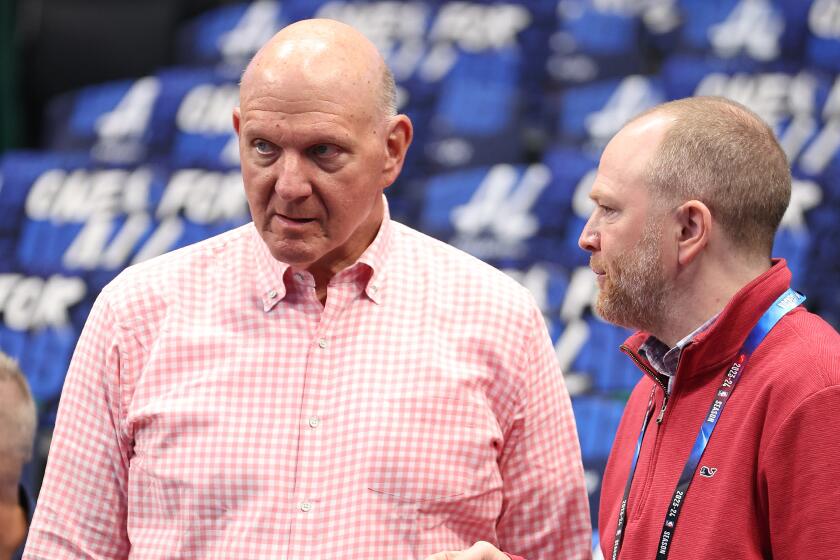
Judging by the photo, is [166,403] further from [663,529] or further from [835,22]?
[835,22]

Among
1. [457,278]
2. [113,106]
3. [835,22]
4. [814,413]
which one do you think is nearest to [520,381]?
[457,278]

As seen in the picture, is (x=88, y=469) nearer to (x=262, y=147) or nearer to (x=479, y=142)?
(x=262, y=147)

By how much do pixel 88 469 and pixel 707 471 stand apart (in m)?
0.98

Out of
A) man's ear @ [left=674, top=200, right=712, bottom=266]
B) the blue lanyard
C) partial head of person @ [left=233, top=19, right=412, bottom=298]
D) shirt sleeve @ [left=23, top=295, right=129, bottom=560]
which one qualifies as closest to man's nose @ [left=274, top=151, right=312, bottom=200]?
partial head of person @ [left=233, top=19, right=412, bottom=298]

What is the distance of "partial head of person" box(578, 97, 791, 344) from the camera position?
2.06 meters

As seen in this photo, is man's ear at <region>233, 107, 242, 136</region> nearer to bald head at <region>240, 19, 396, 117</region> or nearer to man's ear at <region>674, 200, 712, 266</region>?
bald head at <region>240, 19, 396, 117</region>

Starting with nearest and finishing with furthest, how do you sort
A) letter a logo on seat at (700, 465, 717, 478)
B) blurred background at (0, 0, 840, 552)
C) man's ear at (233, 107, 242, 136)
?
letter a logo on seat at (700, 465, 717, 478)
man's ear at (233, 107, 242, 136)
blurred background at (0, 0, 840, 552)

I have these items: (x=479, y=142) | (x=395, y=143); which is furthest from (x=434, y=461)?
(x=479, y=142)

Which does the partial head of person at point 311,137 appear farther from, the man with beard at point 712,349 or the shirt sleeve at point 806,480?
the shirt sleeve at point 806,480

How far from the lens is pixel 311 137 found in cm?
210

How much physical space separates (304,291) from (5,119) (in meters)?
5.41

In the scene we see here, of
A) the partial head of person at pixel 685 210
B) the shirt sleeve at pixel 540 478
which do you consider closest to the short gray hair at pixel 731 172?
the partial head of person at pixel 685 210

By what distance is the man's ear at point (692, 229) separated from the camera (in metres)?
2.06

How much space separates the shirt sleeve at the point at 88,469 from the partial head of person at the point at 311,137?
336 millimetres
